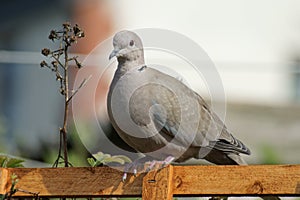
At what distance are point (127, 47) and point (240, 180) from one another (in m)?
0.67

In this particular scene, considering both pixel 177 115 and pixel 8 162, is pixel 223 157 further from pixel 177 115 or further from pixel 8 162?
pixel 8 162

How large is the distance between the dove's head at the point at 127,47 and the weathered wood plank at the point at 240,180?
56cm

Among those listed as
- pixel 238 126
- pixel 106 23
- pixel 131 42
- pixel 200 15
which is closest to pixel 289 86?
pixel 238 126

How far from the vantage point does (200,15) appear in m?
9.81

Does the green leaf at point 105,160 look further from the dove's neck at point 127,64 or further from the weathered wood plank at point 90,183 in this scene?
the dove's neck at point 127,64

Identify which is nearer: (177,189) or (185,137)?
(177,189)

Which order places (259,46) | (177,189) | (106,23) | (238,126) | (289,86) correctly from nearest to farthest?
(177,189) < (238,126) < (289,86) < (106,23) < (259,46)

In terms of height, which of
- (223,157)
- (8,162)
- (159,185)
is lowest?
(159,185)

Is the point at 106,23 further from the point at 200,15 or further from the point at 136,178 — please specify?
the point at 136,178

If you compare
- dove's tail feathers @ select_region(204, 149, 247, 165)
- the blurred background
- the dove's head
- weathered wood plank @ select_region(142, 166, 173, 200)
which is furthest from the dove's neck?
the blurred background

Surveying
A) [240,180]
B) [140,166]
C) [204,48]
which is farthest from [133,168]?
[204,48]

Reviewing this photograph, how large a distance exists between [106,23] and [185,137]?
5131mm

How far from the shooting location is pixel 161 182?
295 cm

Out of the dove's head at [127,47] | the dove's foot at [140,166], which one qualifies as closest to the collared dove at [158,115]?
the dove's head at [127,47]
